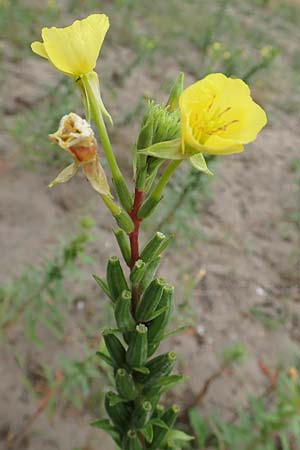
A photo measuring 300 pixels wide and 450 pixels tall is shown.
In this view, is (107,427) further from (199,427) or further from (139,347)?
(199,427)

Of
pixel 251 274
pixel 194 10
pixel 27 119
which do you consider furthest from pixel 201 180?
pixel 194 10

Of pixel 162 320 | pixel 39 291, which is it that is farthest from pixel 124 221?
pixel 39 291

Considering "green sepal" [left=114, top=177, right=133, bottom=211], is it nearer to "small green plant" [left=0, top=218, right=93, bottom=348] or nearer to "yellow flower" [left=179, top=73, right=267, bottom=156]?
"yellow flower" [left=179, top=73, right=267, bottom=156]

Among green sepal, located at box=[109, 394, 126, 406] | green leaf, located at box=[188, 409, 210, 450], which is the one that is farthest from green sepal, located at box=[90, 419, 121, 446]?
green leaf, located at box=[188, 409, 210, 450]

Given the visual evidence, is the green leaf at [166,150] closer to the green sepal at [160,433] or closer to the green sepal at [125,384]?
the green sepal at [125,384]

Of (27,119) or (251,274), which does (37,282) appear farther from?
(251,274)

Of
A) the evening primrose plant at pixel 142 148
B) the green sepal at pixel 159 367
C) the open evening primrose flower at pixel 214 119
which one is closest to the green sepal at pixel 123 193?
the evening primrose plant at pixel 142 148
